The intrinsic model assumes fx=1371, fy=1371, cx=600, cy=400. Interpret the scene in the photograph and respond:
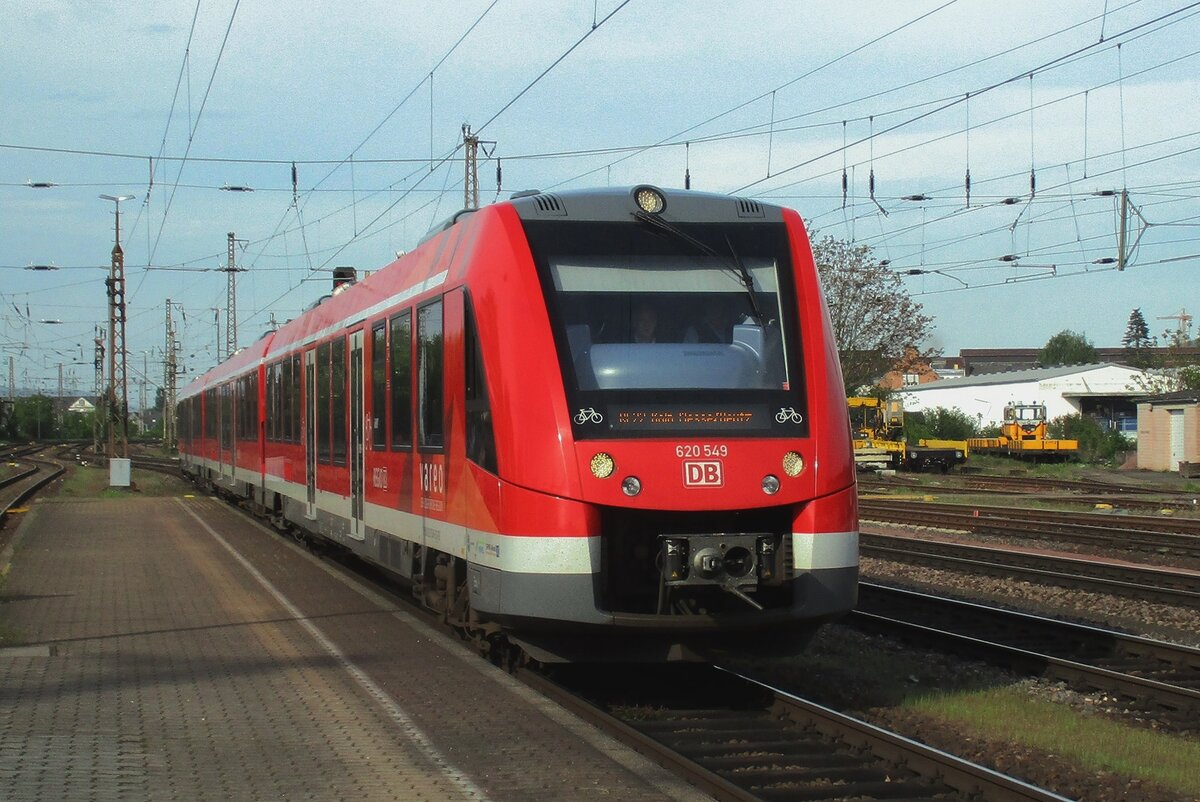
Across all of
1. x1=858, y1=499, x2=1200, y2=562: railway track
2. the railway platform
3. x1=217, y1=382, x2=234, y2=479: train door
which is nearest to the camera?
the railway platform

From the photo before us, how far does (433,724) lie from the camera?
7.49 m

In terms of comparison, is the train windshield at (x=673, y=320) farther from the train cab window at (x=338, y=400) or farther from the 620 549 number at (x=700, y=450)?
the train cab window at (x=338, y=400)

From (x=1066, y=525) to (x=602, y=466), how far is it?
52.2ft

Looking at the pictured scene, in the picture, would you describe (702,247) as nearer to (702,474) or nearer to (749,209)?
(749,209)

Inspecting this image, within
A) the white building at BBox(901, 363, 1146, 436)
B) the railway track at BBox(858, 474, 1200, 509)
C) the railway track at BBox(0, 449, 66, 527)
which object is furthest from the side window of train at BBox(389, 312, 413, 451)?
the white building at BBox(901, 363, 1146, 436)

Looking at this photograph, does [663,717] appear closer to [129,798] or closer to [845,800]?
[845,800]

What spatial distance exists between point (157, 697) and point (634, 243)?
13.1ft

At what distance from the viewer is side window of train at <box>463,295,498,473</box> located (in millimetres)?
8109

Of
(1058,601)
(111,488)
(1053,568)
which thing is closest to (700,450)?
(1058,601)

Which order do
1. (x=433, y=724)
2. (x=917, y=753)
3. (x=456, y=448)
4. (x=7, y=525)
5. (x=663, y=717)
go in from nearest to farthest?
(x=917, y=753) → (x=433, y=724) → (x=663, y=717) → (x=456, y=448) → (x=7, y=525)

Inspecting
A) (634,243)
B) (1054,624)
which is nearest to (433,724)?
(634,243)

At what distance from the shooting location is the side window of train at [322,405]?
1474 centimetres

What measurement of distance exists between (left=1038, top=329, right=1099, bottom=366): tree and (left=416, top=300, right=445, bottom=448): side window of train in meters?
133

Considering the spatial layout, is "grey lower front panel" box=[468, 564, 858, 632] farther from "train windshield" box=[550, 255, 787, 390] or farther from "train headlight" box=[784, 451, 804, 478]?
"train windshield" box=[550, 255, 787, 390]
